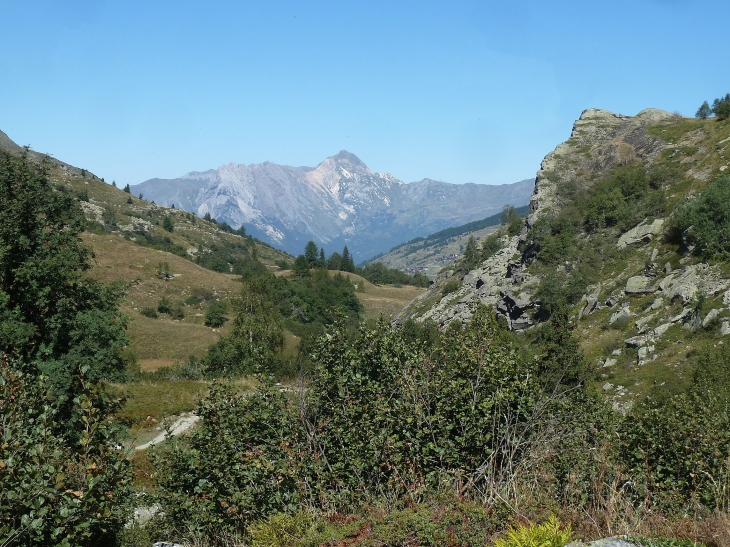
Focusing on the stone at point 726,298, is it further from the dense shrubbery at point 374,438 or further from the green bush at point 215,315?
the green bush at point 215,315

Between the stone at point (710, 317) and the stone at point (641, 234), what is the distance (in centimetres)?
2608

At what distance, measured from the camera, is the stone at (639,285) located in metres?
60.6

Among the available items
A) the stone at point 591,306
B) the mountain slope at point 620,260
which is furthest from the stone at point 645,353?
the stone at point 591,306

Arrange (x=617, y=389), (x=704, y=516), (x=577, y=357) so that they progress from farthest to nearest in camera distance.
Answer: (x=617, y=389) → (x=577, y=357) → (x=704, y=516)

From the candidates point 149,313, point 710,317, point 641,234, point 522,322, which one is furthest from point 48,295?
point 149,313

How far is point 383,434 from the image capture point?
34.2 feet

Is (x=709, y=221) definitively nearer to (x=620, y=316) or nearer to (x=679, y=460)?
(x=620, y=316)

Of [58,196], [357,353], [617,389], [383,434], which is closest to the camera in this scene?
[383,434]

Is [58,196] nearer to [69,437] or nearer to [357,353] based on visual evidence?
[69,437]

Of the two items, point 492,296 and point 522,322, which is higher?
point 492,296

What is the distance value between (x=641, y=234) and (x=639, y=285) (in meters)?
14.7

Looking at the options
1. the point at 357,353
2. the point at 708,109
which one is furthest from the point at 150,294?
the point at 708,109

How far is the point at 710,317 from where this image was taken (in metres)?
46.8

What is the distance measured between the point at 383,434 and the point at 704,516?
5.45 m
